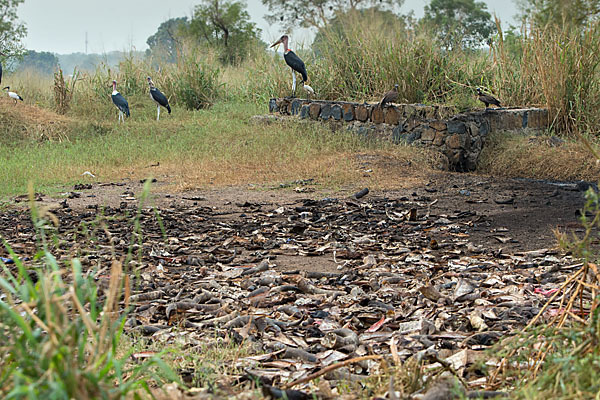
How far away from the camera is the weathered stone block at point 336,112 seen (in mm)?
9812

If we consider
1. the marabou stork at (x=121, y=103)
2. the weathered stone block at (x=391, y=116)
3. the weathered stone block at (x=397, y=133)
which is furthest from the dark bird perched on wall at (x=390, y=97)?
the marabou stork at (x=121, y=103)

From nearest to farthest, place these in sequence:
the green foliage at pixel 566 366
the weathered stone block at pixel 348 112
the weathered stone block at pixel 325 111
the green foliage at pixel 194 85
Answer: the green foliage at pixel 566 366 < the weathered stone block at pixel 348 112 < the weathered stone block at pixel 325 111 < the green foliage at pixel 194 85

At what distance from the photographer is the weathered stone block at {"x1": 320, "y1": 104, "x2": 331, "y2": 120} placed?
A: 32.7 ft

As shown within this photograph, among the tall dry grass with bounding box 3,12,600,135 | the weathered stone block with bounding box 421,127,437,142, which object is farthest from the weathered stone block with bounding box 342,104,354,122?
the weathered stone block with bounding box 421,127,437,142

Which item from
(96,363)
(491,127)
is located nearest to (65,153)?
(491,127)

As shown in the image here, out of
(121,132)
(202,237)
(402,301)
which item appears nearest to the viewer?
(402,301)

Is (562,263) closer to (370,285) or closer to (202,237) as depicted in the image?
(370,285)

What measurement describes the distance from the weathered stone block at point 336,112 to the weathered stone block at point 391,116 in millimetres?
888

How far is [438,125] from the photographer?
8617mm

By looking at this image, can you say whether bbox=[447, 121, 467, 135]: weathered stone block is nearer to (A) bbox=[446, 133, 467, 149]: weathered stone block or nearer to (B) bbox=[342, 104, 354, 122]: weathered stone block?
(A) bbox=[446, 133, 467, 149]: weathered stone block

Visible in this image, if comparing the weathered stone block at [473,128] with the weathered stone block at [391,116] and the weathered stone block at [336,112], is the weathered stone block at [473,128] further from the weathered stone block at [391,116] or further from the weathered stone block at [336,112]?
the weathered stone block at [336,112]

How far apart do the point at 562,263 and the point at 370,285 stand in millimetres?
1138

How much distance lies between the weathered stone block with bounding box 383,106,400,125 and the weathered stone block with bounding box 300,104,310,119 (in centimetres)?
167

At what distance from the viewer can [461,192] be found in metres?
6.57
